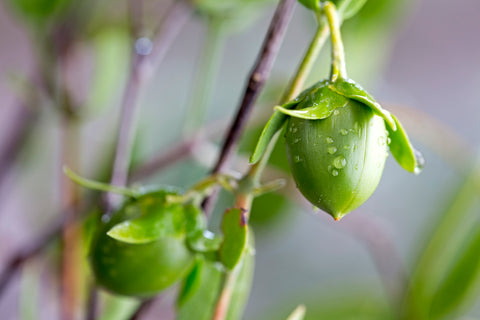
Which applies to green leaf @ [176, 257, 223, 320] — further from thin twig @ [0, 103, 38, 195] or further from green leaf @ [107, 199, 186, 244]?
thin twig @ [0, 103, 38, 195]

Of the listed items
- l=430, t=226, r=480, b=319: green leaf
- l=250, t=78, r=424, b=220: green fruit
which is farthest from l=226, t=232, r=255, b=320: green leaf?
l=430, t=226, r=480, b=319: green leaf

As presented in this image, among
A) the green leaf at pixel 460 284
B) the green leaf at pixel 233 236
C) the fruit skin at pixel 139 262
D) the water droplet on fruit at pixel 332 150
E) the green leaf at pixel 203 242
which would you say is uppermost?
the water droplet on fruit at pixel 332 150

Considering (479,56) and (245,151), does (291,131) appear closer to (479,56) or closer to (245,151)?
(245,151)

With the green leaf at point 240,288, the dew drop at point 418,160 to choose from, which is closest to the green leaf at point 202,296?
the green leaf at point 240,288

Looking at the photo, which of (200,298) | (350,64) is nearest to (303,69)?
(200,298)

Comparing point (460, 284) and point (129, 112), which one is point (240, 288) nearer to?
point (129, 112)

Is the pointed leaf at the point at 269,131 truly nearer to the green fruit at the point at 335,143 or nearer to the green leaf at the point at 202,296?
the green fruit at the point at 335,143

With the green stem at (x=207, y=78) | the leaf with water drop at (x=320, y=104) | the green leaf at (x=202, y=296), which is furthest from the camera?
the green stem at (x=207, y=78)
